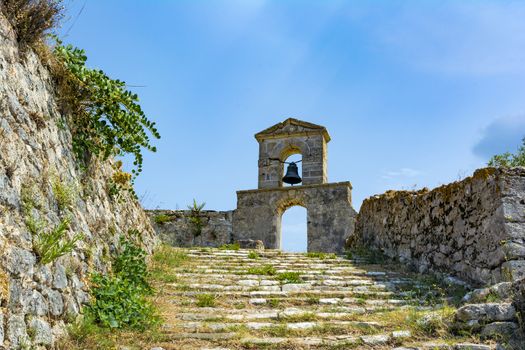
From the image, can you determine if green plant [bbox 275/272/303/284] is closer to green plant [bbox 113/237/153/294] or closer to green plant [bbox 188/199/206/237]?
green plant [bbox 113/237/153/294]

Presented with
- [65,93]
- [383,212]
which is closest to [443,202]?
[383,212]

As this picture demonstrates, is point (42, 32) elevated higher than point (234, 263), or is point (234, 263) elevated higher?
point (42, 32)

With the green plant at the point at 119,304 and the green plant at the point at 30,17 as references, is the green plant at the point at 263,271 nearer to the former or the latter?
the green plant at the point at 119,304

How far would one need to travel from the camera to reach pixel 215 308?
688 centimetres

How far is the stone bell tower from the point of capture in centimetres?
1823

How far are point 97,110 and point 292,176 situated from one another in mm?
11970

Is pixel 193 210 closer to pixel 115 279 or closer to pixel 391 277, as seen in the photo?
pixel 391 277

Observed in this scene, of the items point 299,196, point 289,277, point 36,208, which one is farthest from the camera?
point 299,196

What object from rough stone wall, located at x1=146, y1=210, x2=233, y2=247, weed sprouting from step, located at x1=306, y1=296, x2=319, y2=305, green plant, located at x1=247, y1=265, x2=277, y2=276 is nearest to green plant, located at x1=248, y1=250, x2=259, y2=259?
green plant, located at x1=247, y1=265, x2=277, y2=276

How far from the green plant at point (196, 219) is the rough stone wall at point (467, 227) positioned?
8.11 m

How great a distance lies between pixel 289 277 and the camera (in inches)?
332

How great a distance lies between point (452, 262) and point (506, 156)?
32.2ft

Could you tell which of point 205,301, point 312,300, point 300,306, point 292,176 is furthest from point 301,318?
point 292,176

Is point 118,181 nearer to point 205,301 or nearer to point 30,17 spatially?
point 205,301
